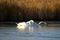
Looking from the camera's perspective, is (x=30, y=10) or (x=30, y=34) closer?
(x=30, y=34)

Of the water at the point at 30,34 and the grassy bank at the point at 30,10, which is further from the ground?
the grassy bank at the point at 30,10

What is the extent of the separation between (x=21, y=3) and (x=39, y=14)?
1.84 ft

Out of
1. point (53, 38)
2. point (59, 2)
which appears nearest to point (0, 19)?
point (59, 2)

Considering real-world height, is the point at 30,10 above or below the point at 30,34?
above

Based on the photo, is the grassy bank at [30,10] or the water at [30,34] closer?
the water at [30,34]

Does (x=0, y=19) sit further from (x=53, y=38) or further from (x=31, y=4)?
(x=53, y=38)

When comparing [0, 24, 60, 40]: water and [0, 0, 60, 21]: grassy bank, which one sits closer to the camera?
[0, 24, 60, 40]: water

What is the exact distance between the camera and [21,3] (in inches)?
292

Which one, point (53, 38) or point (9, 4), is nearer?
point (53, 38)

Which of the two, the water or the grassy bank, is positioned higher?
the grassy bank

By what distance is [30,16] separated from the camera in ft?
24.2

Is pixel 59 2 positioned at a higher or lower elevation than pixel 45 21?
higher

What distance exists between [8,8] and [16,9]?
0.22 m

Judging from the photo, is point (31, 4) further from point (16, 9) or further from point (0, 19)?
point (0, 19)
